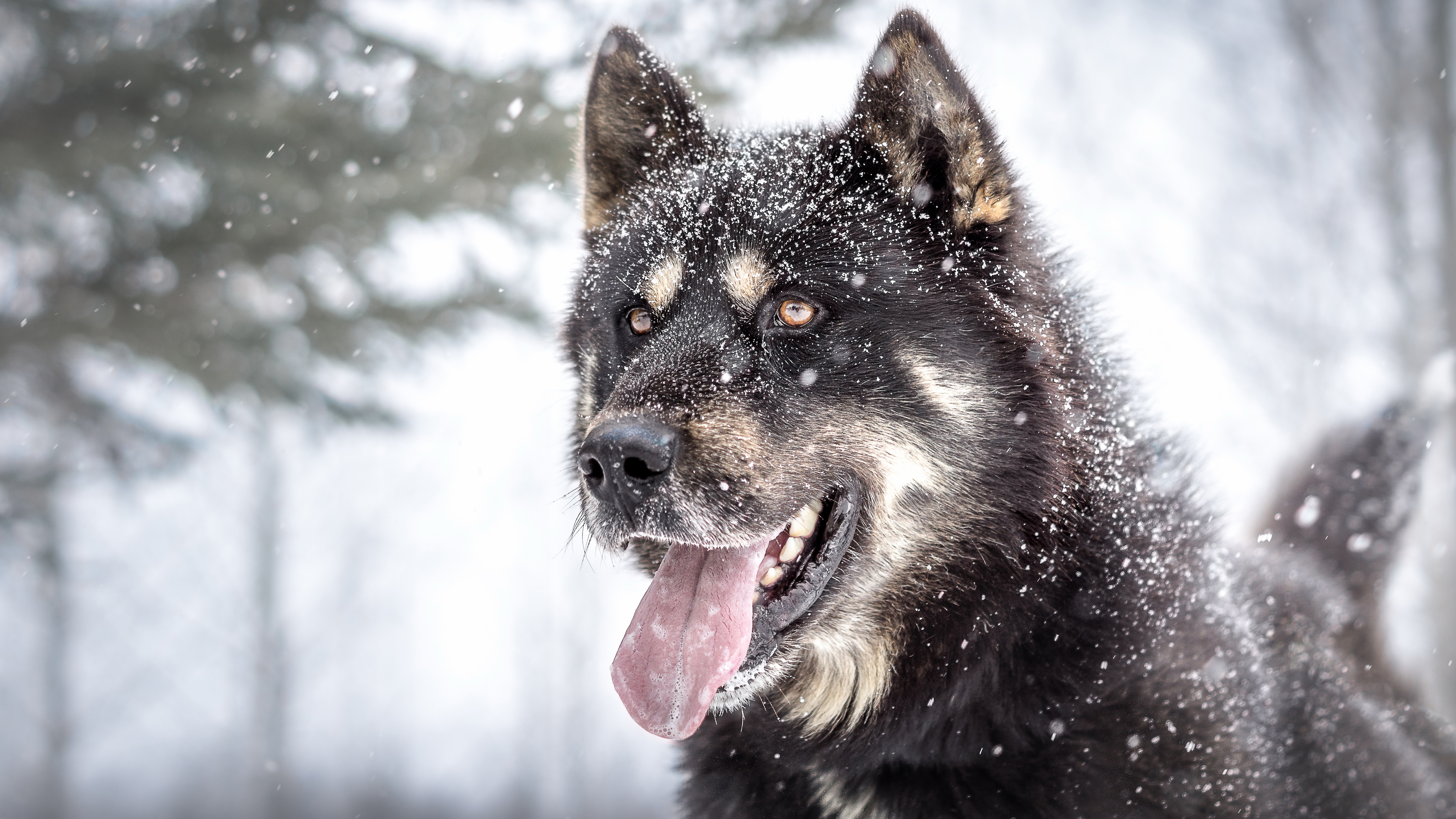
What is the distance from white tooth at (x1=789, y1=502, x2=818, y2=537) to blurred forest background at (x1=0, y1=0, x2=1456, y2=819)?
706 millimetres

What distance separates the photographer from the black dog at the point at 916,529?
1911 mm

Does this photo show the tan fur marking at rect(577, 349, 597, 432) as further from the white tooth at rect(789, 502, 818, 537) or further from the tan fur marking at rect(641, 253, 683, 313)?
the white tooth at rect(789, 502, 818, 537)

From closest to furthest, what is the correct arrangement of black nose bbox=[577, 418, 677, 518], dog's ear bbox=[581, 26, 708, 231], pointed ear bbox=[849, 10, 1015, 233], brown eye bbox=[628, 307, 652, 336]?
black nose bbox=[577, 418, 677, 518], pointed ear bbox=[849, 10, 1015, 233], brown eye bbox=[628, 307, 652, 336], dog's ear bbox=[581, 26, 708, 231]

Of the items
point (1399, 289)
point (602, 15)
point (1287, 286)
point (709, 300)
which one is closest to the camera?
point (709, 300)

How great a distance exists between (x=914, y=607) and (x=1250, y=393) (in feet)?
25.4

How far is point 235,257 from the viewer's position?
5281 mm

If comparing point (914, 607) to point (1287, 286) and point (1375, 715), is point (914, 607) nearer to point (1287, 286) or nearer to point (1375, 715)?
point (1375, 715)

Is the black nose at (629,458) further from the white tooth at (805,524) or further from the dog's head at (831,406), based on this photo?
the white tooth at (805,524)

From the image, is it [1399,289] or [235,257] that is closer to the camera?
[235,257]

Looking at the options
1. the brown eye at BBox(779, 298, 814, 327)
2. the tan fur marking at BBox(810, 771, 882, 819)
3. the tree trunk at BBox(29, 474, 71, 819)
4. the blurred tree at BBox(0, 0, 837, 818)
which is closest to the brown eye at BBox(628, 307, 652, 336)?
the brown eye at BBox(779, 298, 814, 327)

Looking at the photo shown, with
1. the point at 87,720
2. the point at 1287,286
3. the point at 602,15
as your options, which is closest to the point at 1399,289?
the point at 1287,286

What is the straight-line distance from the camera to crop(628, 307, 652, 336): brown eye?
7.75 ft

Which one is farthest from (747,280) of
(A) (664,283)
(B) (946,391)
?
(B) (946,391)

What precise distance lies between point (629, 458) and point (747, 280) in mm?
621
